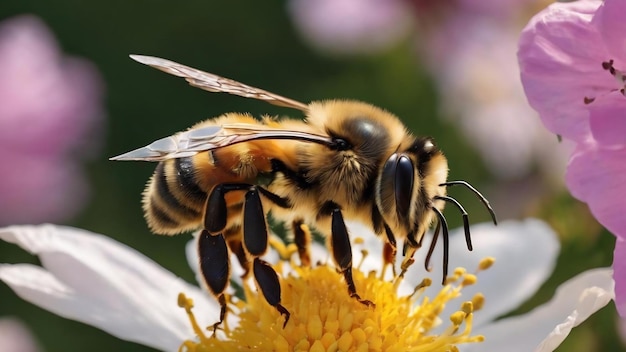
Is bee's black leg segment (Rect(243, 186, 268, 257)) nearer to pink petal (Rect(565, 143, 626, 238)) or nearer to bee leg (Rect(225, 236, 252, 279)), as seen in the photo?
bee leg (Rect(225, 236, 252, 279))

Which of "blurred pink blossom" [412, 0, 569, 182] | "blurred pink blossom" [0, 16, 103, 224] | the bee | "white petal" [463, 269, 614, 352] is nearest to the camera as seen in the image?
"white petal" [463, 269, 614, 352]

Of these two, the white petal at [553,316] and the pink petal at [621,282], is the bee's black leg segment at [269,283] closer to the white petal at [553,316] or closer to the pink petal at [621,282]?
the white petal at [553,316]

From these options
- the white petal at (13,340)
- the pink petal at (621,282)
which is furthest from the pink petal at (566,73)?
the white petal at (13,340)

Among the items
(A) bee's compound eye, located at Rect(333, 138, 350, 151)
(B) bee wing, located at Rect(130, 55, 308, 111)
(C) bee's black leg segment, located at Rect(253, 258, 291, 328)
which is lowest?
(C) bee's black leg segment, located at Rect(253, 258, 291, 328)

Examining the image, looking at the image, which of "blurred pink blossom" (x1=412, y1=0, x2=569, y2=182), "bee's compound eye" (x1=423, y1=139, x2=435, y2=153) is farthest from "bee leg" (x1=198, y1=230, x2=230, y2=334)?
"blurred pink blossom" (x1=412, y1=0, x2=569, y2=182)

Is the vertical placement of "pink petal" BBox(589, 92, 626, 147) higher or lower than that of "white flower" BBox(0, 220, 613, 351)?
higher

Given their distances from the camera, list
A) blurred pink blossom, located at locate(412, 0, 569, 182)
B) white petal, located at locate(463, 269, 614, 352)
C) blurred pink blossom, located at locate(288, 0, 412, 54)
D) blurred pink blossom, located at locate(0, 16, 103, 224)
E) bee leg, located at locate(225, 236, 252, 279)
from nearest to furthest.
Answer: white petal, located at locate(463, 269, 614, 352) → bee leg, located at locate(225, 236, 252, 279) → blurred pink blossom, located at locate(412, 0, 569, 182) → blurred pink blossom, located at locate(0, 16, 103, 224) → blurred pink blossom, located at locate(288, 0, 412, 54)

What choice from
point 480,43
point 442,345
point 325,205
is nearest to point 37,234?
point 325,205

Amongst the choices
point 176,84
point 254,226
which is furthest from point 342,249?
point 176,84
